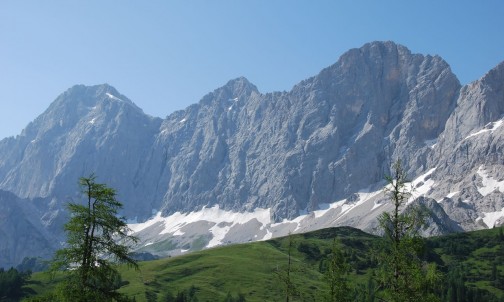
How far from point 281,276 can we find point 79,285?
25673 mm

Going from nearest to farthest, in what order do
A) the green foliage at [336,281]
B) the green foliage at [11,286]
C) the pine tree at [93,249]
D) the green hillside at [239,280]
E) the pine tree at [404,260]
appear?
1. the pine tree at [93,249]
2. the pine tree at [404,260]
3. the green foliage at [336,281]
4. the green foliage at [11,286]
5. the green hillside at [239,280]

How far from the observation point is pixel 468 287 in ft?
546

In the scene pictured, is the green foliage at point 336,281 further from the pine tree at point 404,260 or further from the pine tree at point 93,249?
the pine tree at point 93,249

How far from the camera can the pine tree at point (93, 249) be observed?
2819 centimetres

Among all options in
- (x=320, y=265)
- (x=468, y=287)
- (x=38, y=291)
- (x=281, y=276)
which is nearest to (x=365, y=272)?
(x=320, y=265)

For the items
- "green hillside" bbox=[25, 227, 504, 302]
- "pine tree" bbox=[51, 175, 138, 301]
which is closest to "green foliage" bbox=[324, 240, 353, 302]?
"pine tree" bbox=[51, 175, 138, 301]

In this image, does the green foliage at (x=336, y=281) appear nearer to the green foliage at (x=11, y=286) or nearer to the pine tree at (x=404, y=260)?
the pine tree at (x=404, y=260)

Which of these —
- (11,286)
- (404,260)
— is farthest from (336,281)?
(11,286)

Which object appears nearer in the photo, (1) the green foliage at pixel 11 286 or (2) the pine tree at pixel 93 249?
(2) the pine tree at pixel 93 249

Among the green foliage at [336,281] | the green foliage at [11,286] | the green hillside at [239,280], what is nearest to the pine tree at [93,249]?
the green foliage at [336,281]

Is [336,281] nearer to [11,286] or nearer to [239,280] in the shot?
[239,280]

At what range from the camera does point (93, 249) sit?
2927cm

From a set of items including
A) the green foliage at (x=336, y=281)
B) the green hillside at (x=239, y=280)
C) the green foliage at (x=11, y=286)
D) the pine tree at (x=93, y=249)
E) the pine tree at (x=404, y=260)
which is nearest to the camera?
the pine tree at (x=93, y=249)

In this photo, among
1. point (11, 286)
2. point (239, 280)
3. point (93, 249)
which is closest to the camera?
point (93, 249)
